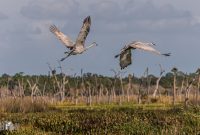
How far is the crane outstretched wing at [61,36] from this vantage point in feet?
50.3

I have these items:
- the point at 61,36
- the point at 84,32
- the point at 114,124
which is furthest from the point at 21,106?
the point at 84,32

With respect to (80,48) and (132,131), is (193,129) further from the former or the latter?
(80,48)

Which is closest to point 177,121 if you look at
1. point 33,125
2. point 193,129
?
point 193,129

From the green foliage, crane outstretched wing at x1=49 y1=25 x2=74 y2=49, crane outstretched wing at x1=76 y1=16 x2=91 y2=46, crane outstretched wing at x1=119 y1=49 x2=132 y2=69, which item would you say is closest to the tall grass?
the green foliage

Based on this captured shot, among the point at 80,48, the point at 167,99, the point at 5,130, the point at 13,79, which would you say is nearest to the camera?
the point at 80,48

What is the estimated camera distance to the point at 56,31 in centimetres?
1547

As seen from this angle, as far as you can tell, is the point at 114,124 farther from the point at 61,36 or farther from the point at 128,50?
the point at 128,50

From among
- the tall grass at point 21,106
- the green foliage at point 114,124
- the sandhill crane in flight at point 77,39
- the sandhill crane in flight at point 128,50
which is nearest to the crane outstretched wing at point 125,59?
the sandhill crane in flight at point 128,50

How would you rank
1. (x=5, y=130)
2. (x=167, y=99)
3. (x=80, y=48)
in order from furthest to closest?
(x=167, y=99) < (x=5, y=130) < (x=80, y=48)

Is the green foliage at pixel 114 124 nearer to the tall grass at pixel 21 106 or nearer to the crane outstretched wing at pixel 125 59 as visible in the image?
the tall grass at pixel 21 106

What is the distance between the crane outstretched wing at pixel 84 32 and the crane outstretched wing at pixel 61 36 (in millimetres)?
225

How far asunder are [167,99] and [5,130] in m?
33.4

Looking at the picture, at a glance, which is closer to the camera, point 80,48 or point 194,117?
point 80,48

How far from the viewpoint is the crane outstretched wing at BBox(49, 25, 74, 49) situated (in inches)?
603
